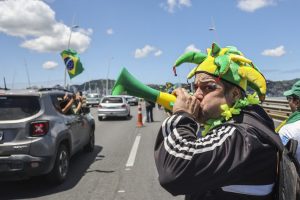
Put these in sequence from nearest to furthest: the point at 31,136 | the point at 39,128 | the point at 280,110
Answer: the point at 31,136, the point at 39,128, the point at 280,110

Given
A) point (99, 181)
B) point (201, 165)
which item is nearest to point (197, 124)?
point (201, 165)

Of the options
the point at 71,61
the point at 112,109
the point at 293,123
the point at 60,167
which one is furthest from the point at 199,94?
the point at 71,61

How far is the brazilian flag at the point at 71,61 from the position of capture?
2298 centimetres

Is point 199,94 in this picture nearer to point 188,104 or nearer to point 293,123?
point 188,104

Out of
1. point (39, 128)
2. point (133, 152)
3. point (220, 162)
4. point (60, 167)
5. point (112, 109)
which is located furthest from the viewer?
point (112, 109)

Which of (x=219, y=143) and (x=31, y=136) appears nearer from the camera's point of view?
(x=219, y=143)

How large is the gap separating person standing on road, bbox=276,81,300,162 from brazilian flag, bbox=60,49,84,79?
19.6m

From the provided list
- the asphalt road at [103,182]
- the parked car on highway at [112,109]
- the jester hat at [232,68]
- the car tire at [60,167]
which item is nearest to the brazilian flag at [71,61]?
the parked car on highway at [112,109]

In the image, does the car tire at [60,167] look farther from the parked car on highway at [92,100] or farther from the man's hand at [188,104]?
the parked car on highway at [92,100]

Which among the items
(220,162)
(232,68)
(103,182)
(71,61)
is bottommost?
(103,182)

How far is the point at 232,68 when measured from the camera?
187cm

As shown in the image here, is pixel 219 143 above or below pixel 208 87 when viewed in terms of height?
below

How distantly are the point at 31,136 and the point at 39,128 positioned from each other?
0.63 feet

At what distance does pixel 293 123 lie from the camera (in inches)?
128
